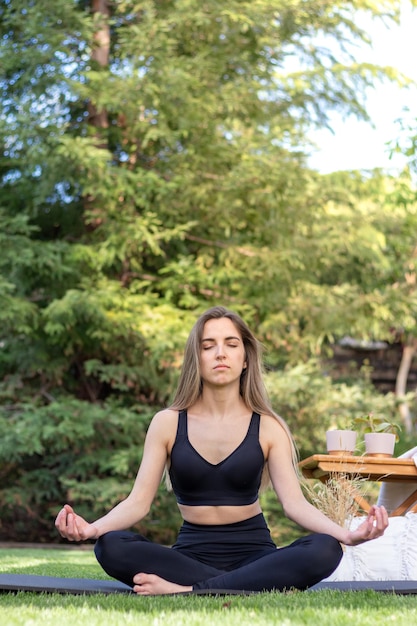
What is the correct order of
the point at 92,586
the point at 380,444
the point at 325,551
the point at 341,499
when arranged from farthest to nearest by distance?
the point at 380,444 → the point at 341,499 → the point at 92,586 → the point at 325,551

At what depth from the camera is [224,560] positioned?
3174 mm

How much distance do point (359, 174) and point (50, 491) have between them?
214 inches

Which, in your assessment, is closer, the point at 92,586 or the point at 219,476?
the point at 219,476

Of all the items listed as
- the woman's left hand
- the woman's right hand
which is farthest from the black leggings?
the woman's left hand

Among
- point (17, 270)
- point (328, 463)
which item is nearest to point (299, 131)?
point (17, 270)

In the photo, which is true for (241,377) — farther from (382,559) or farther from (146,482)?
(382,559)

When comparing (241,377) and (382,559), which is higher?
(241,377)

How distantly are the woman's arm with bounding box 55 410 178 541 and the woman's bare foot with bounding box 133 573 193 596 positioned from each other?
176 mm

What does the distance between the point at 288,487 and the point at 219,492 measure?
236 mm

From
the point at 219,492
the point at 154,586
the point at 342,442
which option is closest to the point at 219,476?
the point at 219,492

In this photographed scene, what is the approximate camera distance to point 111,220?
31.0 ft

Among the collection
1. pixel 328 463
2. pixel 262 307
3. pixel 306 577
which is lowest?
pixel 262 307

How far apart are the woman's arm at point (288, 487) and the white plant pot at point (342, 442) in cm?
185

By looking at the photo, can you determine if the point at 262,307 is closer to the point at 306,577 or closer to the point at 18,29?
the point at 18,29
